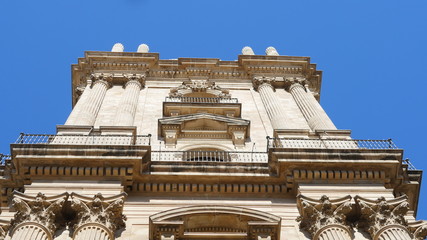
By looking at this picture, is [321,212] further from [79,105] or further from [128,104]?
[79,105]

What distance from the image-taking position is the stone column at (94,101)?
27.9m

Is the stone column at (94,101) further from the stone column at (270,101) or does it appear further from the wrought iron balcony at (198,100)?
the stone column at (270,101)

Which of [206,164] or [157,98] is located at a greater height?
[157,98]

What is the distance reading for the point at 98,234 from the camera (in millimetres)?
18062

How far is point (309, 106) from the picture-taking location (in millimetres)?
30797

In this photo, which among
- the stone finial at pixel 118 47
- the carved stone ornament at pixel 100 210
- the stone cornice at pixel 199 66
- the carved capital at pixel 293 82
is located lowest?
the carved stone ornament at pixel 100 210

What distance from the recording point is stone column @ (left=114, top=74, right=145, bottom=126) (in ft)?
91.9

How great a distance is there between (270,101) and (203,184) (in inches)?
442

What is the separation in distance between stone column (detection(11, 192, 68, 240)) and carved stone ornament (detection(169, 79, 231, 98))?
15.4 metres

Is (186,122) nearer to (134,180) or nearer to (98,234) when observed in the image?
(134,180)

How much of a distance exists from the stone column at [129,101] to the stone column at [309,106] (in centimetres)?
848

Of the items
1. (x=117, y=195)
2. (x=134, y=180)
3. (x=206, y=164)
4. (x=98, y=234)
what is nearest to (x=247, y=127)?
(x=206, y=164)

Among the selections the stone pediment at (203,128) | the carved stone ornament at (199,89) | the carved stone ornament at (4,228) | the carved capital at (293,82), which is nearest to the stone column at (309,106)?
the carved capital at (293,82)

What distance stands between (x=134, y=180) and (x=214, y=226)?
11.9ft
